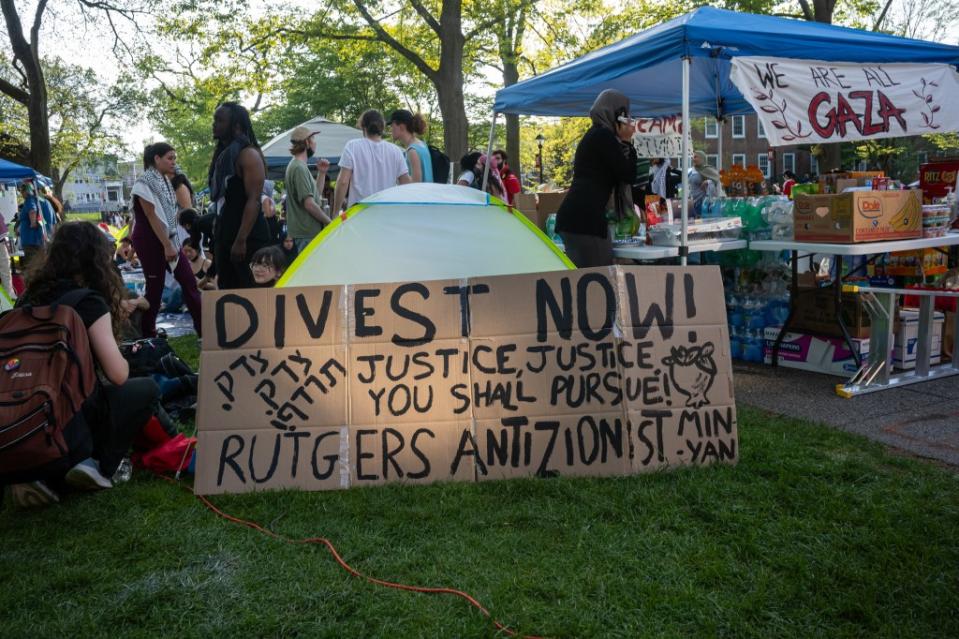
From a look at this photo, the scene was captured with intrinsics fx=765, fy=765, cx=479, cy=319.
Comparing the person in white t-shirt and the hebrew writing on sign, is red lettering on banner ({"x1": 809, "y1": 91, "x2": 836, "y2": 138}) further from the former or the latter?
the person in white t-shirt

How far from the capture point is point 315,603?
8.07 feet

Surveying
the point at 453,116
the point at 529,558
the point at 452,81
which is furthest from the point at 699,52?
the point at 452,81

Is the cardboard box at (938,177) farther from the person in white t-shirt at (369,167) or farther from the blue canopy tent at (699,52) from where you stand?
the person in white t-shirt at (369,167)

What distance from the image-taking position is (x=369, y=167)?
607cm

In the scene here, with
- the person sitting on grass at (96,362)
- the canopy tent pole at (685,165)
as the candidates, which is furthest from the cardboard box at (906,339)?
the person sitting on grass at (96,362)

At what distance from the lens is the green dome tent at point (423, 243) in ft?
13.8

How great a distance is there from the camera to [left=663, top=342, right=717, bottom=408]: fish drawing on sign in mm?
3467

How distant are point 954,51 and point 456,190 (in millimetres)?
4774

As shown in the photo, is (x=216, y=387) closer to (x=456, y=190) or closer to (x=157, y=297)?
(x=456, y=190)

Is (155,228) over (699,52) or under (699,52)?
under

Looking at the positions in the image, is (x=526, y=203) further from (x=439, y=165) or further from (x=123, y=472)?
(x=123, y=472)

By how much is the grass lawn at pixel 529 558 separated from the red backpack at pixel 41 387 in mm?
314

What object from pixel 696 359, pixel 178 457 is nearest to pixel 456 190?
pixel 696 359

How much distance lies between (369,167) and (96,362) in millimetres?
3102
